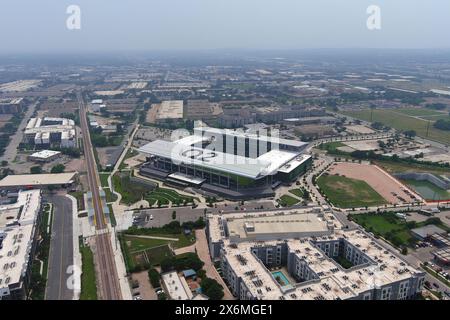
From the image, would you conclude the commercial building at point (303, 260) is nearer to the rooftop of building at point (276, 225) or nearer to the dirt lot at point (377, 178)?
the rooftop of building at point (276, 225)

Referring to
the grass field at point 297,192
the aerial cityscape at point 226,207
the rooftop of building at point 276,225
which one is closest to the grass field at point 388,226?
the aerial cityscape at point 226,207

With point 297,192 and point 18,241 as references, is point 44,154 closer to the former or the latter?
point 18,241

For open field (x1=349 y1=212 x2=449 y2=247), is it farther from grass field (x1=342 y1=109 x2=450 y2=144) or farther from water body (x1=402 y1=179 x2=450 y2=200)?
grass field (x1=342 y1=109 x2=450 y2=144)

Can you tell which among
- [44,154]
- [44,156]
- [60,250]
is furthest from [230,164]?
[44,154]

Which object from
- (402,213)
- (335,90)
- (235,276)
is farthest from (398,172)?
(335,90)

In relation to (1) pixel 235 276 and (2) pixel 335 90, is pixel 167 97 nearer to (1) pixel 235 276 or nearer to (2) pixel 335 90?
(2) pixel 335 90
